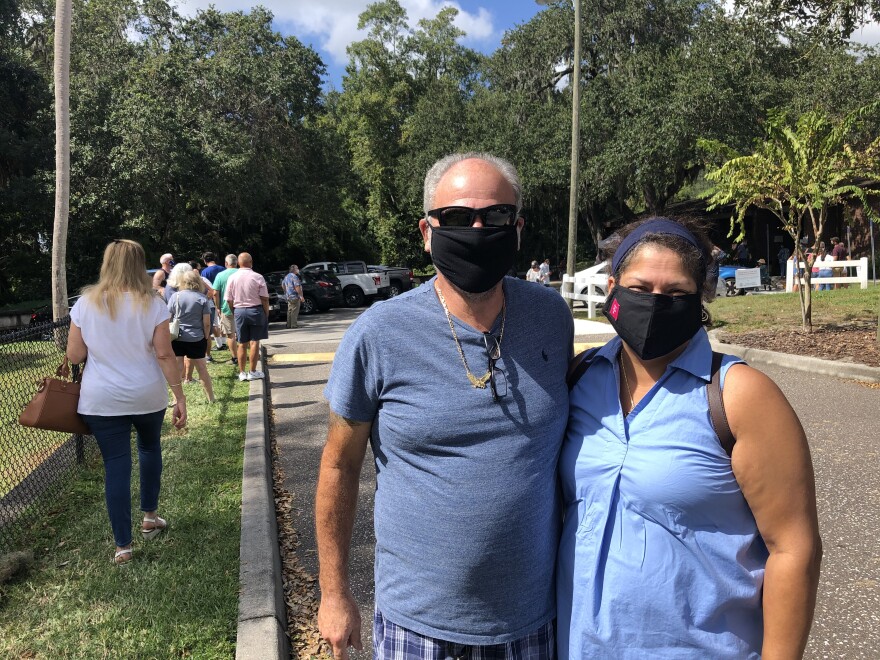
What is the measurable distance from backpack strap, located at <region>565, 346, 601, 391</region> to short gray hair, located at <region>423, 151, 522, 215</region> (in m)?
0.46

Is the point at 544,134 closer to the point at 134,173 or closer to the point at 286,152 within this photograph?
the point at 286,152

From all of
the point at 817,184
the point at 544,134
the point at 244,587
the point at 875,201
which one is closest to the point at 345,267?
the point at 544,134

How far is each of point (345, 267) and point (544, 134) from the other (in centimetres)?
1022

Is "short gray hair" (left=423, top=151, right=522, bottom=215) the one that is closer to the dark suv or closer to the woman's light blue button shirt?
the woman's light blue button shirt

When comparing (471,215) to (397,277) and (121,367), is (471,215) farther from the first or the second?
(397,277)

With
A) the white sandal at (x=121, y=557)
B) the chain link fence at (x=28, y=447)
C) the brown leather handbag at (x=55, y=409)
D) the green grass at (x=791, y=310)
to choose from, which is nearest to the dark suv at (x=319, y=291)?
the green grass at (x=791, y=310)

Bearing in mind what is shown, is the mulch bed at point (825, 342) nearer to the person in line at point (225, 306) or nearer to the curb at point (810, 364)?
the curb at point (810, 364)

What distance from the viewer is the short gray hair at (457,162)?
1.91m

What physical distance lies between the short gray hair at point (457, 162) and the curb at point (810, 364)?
22.8 ft

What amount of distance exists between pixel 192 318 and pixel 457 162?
6865 millimetres

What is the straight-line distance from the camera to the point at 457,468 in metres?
1.72

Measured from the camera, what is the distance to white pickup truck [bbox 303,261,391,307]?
2573 centimetres

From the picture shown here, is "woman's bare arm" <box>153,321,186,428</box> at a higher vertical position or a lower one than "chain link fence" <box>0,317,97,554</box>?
higher

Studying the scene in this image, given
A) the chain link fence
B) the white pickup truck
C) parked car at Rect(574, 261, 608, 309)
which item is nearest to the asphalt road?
the chain link fence
